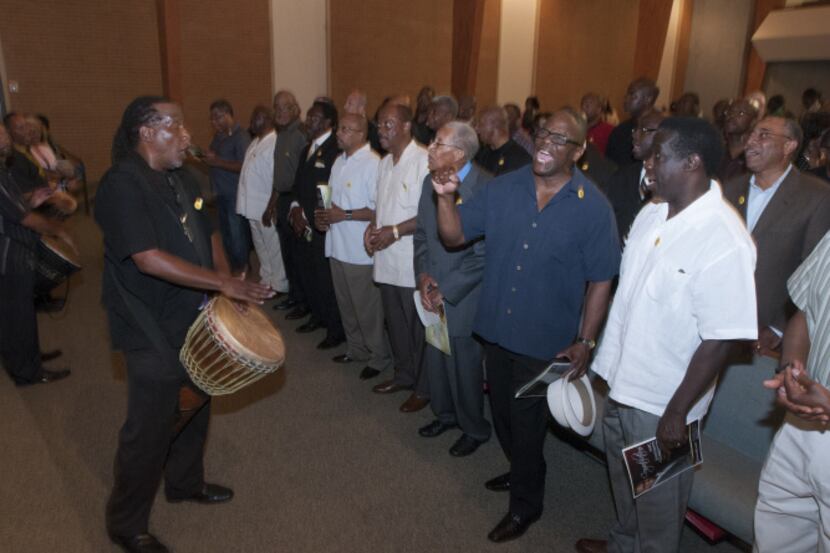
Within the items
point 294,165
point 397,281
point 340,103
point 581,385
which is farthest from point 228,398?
point 340,103

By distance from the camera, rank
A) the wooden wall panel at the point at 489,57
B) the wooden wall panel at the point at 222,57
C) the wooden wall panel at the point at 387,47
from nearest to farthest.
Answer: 1. the wooden wall panel at the point at 222,57
2. the wooden wall panel at the point at 387,47
3. the wooden wall panel at the point at 489,57

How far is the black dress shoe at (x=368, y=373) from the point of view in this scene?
14.6 ft

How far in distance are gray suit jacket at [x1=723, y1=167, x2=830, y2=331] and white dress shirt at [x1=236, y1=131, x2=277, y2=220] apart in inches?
155

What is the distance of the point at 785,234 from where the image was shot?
10.3ft

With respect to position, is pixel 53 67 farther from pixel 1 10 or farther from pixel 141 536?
pixel 141 536

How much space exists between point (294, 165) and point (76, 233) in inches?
185

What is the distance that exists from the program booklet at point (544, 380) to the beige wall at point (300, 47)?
9.78 m

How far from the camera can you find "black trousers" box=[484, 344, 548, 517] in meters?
2.67

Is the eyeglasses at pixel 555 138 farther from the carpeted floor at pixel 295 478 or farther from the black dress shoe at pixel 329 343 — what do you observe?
the black dress shoe at pixel 329 343

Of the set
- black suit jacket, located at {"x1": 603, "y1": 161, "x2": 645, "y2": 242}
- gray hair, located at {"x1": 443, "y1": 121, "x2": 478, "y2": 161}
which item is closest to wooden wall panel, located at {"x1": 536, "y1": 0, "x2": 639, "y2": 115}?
black suit jacket, located at {"x1": 603, "y1": 161, "x2": 645, "y2": 242}

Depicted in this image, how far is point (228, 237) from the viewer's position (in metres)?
6.42

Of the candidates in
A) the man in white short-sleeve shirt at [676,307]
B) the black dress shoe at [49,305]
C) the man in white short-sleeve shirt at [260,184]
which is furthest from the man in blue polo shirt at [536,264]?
the black dress shoe at [49,305]

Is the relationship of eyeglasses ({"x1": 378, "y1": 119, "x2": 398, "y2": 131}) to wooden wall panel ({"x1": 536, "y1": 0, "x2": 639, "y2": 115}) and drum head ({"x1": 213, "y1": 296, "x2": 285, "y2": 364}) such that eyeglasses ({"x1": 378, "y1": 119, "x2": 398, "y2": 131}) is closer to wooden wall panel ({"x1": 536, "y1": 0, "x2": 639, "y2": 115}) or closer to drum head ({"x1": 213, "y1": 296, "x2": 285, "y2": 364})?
drum head ({"x1": 213, "y1": 296, "x2": 285, "y2": 364})

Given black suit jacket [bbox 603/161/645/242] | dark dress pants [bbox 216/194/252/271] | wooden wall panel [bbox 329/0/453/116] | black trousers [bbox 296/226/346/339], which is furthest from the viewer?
wooden wall panel [bbox 329/0/453/116]
